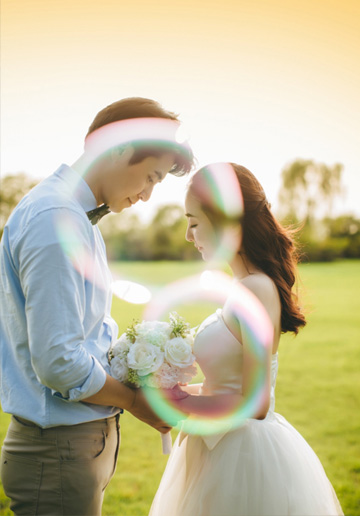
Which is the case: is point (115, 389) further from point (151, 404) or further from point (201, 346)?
point (201, 346)

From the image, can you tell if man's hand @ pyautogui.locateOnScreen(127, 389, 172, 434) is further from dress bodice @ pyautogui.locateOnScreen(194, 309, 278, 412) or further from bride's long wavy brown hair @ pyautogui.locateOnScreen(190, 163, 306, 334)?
bride's long wavy brown hair @ pyautogui.locateOnScreen(190, 163, 306, 334)

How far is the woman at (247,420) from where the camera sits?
2.79 m

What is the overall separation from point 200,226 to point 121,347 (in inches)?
41.6

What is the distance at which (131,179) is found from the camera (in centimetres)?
266

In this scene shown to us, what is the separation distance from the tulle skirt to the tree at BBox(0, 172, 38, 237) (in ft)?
176

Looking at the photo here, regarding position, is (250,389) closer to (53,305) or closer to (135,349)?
(135,349)

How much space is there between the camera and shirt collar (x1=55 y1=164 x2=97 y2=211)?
8.25 feet

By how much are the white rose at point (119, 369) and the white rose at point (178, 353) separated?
28cm

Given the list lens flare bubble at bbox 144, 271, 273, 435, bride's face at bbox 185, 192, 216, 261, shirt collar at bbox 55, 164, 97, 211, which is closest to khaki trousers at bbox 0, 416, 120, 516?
lens flare bubble at bbox 144, 271, 273, 435


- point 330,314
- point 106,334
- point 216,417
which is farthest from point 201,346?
point 330,314

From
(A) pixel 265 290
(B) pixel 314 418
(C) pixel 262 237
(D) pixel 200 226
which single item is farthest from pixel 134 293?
Answer: (B) pixel 314 418

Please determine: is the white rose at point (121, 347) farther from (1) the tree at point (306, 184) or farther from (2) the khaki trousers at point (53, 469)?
(1) the tree at point (306, 184)

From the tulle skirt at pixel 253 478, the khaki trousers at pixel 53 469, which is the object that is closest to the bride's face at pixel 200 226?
the tulle skirt at pixel 253 478

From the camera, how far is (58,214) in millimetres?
2238
